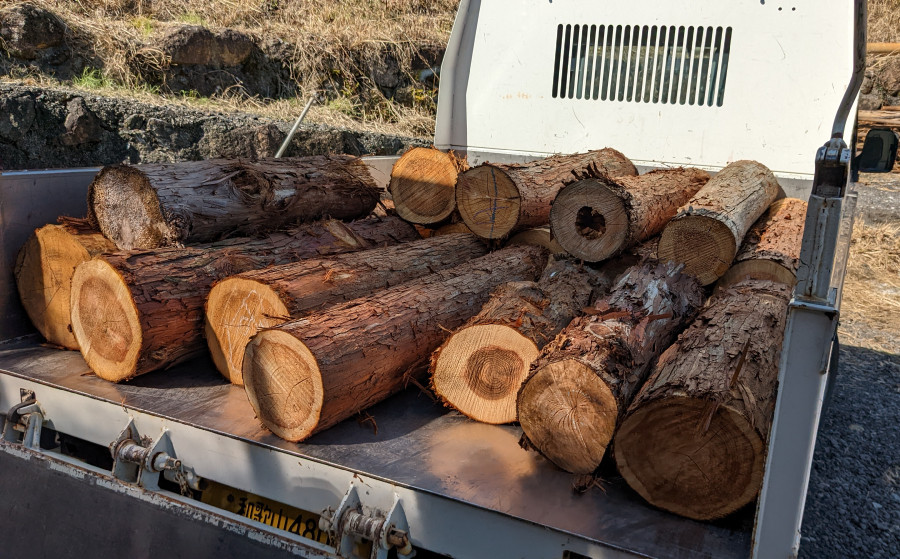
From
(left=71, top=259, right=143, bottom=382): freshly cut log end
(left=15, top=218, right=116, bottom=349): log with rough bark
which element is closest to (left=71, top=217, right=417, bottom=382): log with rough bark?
(left=71, top=259, right=143, bottom=382): freshly cut log end

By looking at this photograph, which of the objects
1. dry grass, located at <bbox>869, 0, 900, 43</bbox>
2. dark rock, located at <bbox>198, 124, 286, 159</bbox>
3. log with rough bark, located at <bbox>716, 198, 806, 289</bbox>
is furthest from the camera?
dry grass, located at <bbox>869, 0, 900, 43</bbox>

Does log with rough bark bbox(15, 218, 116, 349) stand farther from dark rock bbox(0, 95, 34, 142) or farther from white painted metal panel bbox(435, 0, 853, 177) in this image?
dark rock bbox(0, 95, 34, 142)

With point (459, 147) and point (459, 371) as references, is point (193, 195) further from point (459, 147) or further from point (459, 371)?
point (459, 147)

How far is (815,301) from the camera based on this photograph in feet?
5.20

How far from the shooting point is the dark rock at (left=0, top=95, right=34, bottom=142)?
7.37 meters

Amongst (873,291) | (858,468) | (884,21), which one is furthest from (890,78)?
(858,468)

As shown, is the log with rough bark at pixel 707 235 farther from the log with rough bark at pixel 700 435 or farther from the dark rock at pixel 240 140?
the dark rock at pixel 240 140

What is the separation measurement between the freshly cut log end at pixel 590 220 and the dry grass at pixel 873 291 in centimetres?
392

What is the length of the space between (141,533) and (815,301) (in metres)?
2.15

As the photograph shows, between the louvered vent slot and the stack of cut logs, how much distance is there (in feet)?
1.56

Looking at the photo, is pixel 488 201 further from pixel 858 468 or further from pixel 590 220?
pixel 858 468

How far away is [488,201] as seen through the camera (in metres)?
3.81

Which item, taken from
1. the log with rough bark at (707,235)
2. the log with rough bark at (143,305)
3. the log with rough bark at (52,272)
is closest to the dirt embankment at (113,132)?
the log with rough bark at (52,272)

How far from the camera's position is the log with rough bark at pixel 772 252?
10.2ft
